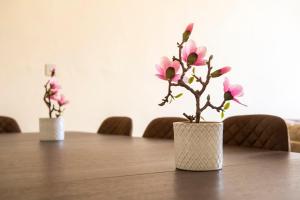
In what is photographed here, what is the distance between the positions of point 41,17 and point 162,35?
129 cm

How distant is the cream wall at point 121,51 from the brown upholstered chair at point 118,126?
1.09 metres

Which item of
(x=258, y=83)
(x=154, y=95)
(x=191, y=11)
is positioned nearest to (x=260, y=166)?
(x=154, y=95)

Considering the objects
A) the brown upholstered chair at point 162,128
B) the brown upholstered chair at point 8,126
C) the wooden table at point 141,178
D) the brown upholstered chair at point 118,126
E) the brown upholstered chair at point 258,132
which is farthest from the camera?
the brown upholstered chair at point 8,126

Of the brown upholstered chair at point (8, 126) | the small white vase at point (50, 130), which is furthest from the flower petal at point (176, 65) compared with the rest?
the brown upholstered chair at point (8, 126)

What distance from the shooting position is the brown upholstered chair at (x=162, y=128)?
7.34 feet

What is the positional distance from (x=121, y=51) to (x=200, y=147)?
322cm

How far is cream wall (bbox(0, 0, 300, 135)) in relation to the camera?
12.0ft

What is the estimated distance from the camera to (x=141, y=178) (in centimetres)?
87

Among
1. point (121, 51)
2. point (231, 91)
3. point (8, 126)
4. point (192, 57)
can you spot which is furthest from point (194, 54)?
point (121, 51)

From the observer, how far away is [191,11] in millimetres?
4641

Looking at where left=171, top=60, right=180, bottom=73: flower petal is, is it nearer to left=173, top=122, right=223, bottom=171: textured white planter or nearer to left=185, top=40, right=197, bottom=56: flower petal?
left=185, top=40, right=197, bottom=56: flower petal

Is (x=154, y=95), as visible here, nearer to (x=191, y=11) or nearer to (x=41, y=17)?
(x=191, y=11)

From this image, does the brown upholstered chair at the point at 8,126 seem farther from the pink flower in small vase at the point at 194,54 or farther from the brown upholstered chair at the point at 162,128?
the pink flower in small vase at the point at 194,54

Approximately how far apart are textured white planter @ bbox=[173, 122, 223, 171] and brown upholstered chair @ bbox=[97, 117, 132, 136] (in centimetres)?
163
